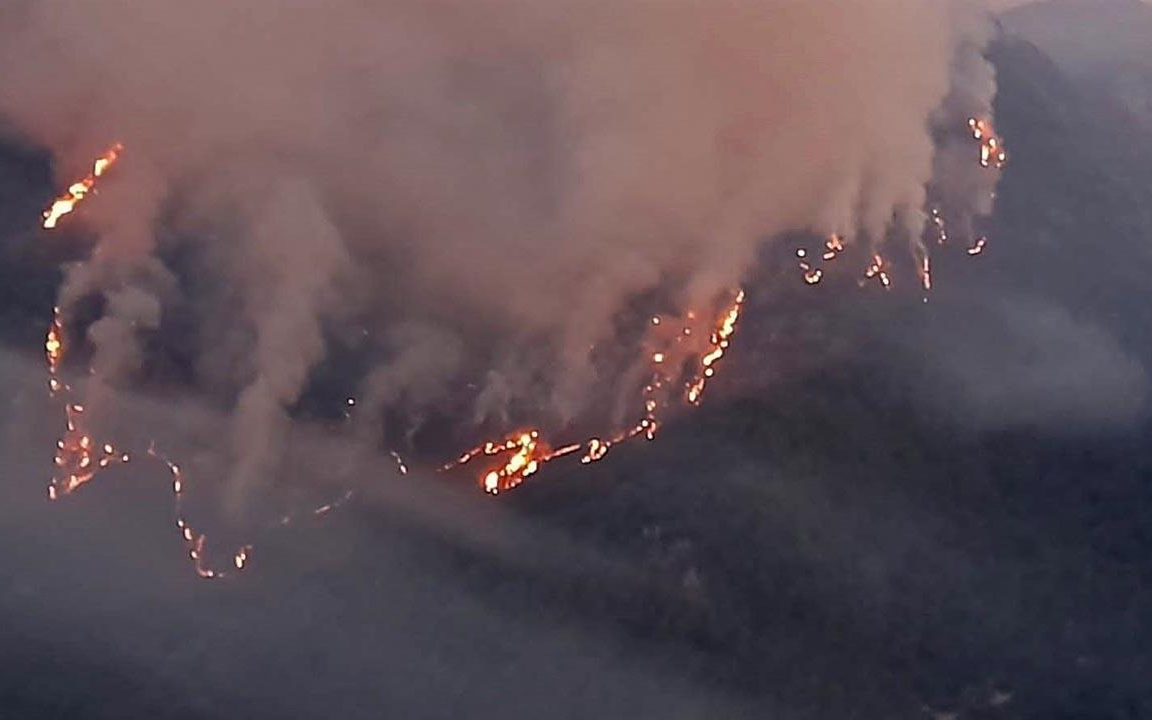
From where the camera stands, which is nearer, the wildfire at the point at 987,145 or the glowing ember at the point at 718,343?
the glowing ember at the point at 718,343

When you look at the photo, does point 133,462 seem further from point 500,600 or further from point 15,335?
point 500,600

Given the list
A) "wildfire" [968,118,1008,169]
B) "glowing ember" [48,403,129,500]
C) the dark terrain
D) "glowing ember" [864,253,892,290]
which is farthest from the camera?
"wildfire" [968,118,1008,169]

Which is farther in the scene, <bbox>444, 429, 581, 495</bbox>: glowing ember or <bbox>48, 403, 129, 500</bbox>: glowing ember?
<bbox>444, 429, 581, 495</bbox>: glowing ember

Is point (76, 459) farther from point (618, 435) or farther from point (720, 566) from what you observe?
point (720, 566)

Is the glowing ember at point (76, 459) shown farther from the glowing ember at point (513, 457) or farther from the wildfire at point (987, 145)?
the wildfire at point (987, 145)

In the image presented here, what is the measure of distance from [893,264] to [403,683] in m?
27.7

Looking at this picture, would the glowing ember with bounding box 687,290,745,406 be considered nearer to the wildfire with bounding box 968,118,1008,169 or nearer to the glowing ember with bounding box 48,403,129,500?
the wildfire with bounding box 968,118,1008,169

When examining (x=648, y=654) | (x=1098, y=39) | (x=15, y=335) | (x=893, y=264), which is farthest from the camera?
(x=1098, y=39)

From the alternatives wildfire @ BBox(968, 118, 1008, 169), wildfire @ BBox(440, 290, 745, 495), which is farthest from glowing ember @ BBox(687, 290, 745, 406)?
wildfire @ BBox(968, 118, 1008, 169)

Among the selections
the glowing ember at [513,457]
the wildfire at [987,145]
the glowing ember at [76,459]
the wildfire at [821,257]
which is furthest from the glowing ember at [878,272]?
the glowing ember at [76,459]

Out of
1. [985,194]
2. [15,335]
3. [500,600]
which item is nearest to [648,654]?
[500,600]

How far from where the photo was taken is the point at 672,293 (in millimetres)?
68062

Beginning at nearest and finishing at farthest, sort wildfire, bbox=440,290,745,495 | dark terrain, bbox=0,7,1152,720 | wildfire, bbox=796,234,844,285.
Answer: dark terrain, bbox=0,7,1152,720
wildfire, bbox=440,290,745,495
wildfire, bbox=796,234,844,285

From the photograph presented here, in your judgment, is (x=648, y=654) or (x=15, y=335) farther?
(x=15, y=335)
